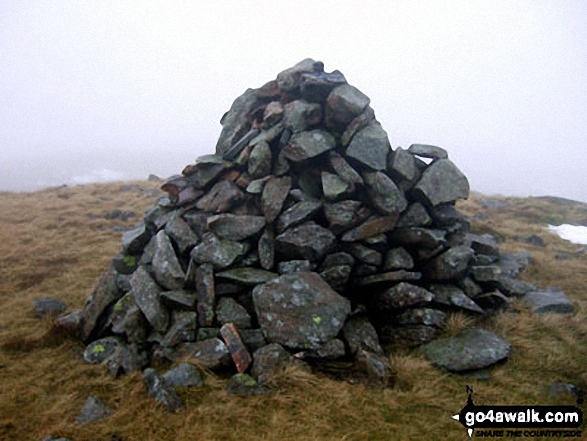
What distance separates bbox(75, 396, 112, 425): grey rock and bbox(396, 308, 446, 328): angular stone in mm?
7610

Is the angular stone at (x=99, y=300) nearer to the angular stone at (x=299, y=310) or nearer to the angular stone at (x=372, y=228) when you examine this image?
the angular stone at (x=299, y=310)

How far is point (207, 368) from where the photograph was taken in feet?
30.2

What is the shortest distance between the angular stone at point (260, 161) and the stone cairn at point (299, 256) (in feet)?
0.12

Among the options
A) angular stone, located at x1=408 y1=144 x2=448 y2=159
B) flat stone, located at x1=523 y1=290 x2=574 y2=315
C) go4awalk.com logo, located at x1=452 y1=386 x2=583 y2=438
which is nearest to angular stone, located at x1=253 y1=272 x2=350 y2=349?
go4awalk.com logo, located at x1=452 y1=386 x2=583 y2=438

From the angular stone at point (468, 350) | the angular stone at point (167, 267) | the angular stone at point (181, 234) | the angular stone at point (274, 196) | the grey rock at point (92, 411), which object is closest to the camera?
the grey rock at point (92, 411)

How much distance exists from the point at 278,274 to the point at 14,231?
20841 millimetres

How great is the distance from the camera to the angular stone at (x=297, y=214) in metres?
11.4

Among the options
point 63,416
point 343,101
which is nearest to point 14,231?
point 63,416

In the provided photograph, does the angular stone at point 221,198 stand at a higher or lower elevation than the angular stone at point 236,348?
higher

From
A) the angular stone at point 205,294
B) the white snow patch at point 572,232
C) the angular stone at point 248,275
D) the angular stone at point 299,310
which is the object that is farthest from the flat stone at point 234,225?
the white snow patch at point 572,232

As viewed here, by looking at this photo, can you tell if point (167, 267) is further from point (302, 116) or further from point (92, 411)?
point (302, 116)

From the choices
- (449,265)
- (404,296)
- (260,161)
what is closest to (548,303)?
(449,265)

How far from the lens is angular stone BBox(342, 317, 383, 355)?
979 centimetres

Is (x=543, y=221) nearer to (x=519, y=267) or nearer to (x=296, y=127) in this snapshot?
(x=519, y=267)
